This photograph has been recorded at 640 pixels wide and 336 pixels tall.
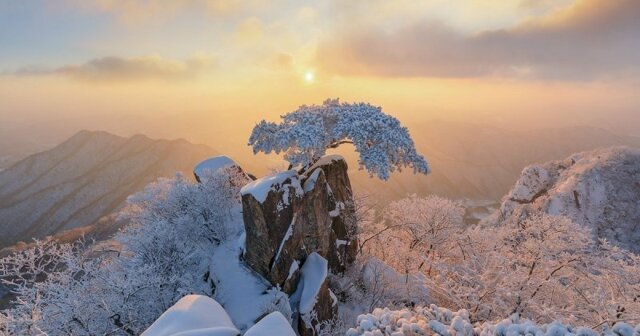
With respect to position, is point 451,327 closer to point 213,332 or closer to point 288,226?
point 213,332

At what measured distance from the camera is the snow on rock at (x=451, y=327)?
25.4 feet

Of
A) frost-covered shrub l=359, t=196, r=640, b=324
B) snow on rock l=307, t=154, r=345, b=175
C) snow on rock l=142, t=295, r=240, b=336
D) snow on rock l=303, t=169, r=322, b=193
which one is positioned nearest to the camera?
snow on rock l=142, t=295, r=240, b=336

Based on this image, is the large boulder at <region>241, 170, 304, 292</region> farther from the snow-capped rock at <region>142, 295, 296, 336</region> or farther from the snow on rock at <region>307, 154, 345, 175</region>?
the snow-capped rock at <region>142, 295, 296, 336</region>

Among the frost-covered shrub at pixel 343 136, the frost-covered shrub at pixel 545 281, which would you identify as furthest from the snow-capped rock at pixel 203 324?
the frost-covered shrub at pixel 343 136

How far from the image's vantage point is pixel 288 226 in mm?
19250

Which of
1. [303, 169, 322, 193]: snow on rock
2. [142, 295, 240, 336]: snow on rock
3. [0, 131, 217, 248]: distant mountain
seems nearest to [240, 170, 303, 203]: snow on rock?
[303, 169, 322, 193]: snow on rock

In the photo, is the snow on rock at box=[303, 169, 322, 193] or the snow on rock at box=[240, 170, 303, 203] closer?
the snow on rock at box=[240, 170, 303, 203]

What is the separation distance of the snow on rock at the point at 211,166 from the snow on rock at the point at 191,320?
1841cm

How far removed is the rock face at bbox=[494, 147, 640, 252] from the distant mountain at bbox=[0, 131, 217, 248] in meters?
117

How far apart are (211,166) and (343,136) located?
1158cm

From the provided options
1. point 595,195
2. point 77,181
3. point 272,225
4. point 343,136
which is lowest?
point 77,181

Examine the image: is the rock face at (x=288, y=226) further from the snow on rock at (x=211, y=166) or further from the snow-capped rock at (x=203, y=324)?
the snow-capped rock at (x=203, y=324)

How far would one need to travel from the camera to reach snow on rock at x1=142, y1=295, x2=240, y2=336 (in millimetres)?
7375

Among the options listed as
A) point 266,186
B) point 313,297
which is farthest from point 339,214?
point 266,186
